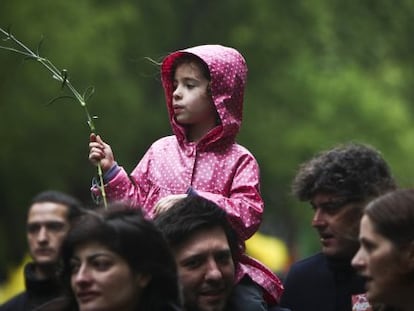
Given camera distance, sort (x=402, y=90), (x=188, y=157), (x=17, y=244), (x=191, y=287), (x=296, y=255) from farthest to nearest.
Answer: (x=296, y=255) → (x=402, y=90) → (x=17, y=244) → (x=188, y=157) → (x=191, y=287)

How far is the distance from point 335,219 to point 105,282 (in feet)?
8.67

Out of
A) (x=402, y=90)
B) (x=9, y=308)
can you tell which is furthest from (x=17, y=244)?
(x=9, y=308)

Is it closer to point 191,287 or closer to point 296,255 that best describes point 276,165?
point 296,255

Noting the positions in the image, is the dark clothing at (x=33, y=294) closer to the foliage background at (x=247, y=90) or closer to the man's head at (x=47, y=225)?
the man's head at (x=47, y=225)

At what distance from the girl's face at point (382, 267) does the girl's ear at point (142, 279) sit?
3.15 feet

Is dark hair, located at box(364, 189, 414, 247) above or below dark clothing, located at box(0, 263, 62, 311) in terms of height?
above

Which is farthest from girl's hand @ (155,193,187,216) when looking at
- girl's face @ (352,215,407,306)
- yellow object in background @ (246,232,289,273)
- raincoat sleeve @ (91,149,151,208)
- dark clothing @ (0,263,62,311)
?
yellow object in background @ (246,232,289,273)

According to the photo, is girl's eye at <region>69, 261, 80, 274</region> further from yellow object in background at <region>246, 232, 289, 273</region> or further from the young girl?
yellow object in background at <region>246, 232, 289, 273</region>

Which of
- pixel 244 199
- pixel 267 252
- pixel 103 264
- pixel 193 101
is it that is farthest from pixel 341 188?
pixel 267 252

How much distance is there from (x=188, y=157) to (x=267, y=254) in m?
30.9

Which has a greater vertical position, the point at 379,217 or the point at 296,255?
the point at 379,217

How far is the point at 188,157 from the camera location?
31.6 ft

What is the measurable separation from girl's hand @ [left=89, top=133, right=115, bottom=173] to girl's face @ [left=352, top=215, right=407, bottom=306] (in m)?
1.76

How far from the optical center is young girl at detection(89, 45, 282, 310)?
9.45 metres
